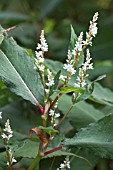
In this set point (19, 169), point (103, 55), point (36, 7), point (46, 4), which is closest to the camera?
point (19, 169)

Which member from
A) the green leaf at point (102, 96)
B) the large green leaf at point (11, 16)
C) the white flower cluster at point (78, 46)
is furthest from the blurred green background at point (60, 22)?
the white flower cluster at point (78, 46)

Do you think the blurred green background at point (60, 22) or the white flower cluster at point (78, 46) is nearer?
the white flower cluster at point (78, 46)

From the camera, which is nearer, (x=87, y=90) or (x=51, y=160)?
(x=87, y=90)

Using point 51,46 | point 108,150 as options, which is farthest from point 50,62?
point 51,46

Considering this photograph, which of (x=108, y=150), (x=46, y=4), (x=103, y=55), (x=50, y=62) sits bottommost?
(x=108, y=150)

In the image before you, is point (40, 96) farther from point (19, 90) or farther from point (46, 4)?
point (46, 4)

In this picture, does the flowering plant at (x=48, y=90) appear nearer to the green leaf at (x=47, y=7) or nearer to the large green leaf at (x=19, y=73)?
the large green leaf at (x=19, y=73)
